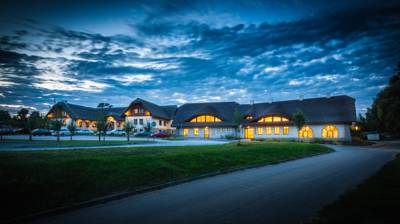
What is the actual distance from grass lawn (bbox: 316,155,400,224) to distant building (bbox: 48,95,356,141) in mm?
40532

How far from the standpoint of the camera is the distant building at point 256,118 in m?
48.7

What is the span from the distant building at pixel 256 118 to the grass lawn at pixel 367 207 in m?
40.5

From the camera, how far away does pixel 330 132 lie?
4844 centimetres

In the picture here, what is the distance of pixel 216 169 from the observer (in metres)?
14.4

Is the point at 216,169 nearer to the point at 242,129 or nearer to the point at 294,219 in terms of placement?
the point at 294,219

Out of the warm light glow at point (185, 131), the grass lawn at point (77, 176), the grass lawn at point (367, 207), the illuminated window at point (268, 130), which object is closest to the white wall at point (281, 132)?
the illuminated window at point (268, 130)

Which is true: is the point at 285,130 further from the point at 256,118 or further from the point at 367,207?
the point at 367,207

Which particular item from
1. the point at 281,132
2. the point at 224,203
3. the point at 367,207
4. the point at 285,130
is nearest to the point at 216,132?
the point at 281,132

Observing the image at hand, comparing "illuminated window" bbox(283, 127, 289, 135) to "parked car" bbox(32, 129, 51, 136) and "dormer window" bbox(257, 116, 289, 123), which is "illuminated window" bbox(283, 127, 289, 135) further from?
"parked car" bbox(32, 129, 51, 136)

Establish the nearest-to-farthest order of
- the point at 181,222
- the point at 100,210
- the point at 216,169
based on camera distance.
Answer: the point at 181,222, the point at 100,210, the point at 216,169

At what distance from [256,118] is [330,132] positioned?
1510 centimetres

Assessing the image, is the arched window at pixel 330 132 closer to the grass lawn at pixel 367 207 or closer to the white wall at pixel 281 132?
the white wall at pixel 281 132

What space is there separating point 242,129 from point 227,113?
597cm

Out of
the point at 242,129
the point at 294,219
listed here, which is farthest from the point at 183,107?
the point at 294,219
